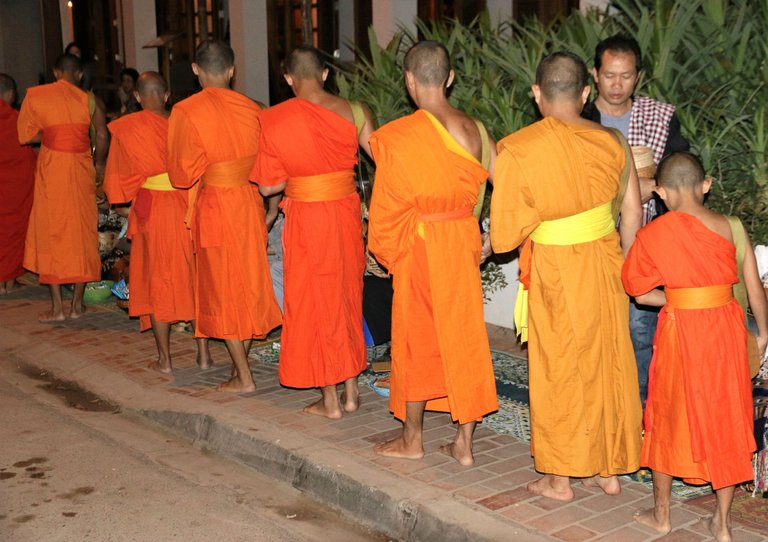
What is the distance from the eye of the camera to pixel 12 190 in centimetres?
1012

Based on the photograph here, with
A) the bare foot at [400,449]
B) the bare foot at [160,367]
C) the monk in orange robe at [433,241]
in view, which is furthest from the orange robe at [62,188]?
the monk in orange robe at [433,241]

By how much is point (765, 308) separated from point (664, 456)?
0.74m

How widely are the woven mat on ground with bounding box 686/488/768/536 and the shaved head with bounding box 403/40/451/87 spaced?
2285 millimetres

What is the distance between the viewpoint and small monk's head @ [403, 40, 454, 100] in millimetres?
5172

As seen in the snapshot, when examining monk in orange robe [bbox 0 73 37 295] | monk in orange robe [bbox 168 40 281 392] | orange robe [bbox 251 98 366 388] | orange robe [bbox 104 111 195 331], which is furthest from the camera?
monk in orange robe [bbox 0 73 37 295]

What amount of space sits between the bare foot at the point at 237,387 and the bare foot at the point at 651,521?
113 inches

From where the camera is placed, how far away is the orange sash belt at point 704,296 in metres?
4.33

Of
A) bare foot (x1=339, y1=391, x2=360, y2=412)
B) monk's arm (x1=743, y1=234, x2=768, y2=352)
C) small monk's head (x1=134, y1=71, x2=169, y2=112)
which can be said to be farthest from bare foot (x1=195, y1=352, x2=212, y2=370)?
monk's arm (x1=743, y1=234, x2=768, y2=352)

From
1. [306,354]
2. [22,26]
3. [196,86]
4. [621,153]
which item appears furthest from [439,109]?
[22,26]

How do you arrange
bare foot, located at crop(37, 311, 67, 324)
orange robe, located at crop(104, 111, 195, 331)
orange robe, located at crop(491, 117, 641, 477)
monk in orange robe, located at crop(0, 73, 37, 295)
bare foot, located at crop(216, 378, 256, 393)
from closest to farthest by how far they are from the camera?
orange robe, located at crop(491, 117, 641, 477) < bare foot, located at crop(216, 378, 256, 393) < orange robe, located at crop(104, 111, 195, 331) < bare foot, located at crop(37, 311, 67, 324) < monk in orange robe, located at crop(0, 73, 37, 295)

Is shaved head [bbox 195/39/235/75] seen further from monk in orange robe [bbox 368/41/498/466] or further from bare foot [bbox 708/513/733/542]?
bare foot [bbox 708/513/733/542]

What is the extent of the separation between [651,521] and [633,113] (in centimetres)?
209

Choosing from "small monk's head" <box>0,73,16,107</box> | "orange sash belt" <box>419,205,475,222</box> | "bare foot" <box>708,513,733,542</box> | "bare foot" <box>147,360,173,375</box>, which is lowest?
"bare foot" <box>147,360,173,375</box>

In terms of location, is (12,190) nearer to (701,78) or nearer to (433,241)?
(433,241)
